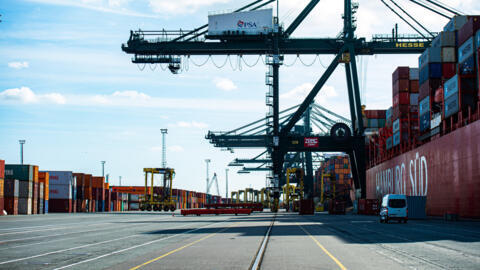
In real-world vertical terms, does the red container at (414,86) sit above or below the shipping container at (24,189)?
above

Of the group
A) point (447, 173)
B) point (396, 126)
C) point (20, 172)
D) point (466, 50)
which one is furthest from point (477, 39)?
point (20, 172)

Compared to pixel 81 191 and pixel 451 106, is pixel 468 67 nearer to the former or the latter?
pixel 451 106

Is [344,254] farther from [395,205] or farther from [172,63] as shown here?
[172,63]

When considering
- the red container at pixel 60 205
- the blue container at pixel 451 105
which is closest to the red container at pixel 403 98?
the blue container at pixel 451 105

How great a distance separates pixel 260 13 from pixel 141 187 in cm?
10916

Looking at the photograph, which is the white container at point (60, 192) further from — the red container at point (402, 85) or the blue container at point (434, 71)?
the blue container at point (434, 71)

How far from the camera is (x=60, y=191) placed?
90.8 metres

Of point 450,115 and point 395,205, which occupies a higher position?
point 450,115

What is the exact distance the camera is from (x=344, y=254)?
15977mm

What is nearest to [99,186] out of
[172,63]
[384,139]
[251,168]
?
[251,168]

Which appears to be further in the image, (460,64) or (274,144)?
(274,144)

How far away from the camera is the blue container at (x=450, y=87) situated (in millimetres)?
42562

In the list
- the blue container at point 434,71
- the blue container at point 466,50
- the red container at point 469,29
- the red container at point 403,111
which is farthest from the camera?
the red container at point 403,111

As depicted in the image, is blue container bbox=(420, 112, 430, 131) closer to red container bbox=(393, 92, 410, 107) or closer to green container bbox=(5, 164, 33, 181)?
red container bbox=(393, 92, 410, 107)
